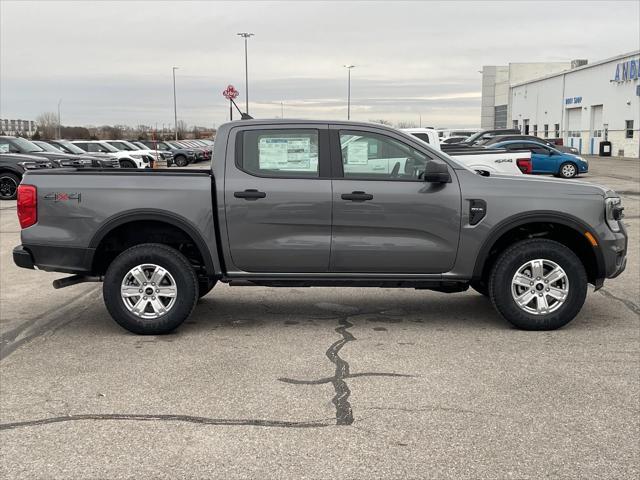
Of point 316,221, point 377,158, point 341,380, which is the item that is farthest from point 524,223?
point 341,380

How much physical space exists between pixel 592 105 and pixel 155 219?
55.4 metres

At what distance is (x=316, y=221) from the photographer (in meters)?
6.12

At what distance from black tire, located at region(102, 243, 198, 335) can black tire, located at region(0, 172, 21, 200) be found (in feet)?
51.8

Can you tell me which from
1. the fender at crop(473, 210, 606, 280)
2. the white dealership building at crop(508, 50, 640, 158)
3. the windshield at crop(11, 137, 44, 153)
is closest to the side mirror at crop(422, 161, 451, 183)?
the fender at crop(473, 210, 606, 280)

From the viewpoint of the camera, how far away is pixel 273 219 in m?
6.10

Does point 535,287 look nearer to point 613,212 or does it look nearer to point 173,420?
point 613,212

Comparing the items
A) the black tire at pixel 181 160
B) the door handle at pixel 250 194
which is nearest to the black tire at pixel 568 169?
the black tire at pixel 181 160

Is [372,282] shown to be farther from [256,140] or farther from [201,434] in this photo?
[201,434]

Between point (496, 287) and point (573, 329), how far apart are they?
0.84 metres

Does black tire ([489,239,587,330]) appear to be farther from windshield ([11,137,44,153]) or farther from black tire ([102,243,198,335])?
windshield ([11,137,44,153])

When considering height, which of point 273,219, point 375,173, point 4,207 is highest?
point 375,173

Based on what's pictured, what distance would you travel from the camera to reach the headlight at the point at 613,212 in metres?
6.30

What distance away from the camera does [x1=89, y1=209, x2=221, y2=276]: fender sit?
19.9 ft

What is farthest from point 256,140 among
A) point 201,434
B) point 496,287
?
point 201,434
